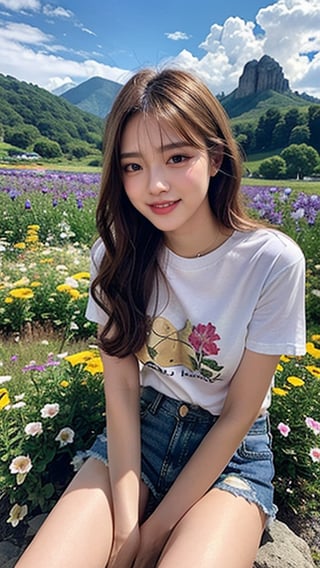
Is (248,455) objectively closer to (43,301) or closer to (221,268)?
(221,268)

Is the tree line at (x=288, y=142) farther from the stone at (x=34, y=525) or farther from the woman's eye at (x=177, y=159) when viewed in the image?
the stone at (x=34, y=525)

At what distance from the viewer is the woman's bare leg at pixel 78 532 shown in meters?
1.04

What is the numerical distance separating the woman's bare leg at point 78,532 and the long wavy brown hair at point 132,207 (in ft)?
1.37

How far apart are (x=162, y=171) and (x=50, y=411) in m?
Result: 0.97

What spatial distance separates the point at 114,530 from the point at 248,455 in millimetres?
456

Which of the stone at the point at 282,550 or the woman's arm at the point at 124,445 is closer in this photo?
the woman's arm at the point at 124,445

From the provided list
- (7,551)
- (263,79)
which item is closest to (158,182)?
(7,551)

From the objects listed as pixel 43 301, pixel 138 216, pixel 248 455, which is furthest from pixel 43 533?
pixel 43 301

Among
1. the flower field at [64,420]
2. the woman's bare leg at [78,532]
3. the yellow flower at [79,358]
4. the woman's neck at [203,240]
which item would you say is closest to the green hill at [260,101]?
the flower field at [64,420]

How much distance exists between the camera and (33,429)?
1.52m

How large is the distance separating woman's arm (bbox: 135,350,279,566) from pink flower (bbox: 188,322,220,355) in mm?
100

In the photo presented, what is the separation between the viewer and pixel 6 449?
5.03ft

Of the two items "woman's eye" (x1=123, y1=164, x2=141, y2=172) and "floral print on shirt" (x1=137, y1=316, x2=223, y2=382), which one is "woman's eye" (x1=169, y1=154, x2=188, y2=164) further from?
"floral print on shirt" (x1=137, y1=316, x2=223, y2=382)

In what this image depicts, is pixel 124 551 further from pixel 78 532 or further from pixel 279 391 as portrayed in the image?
pixel 279 391
